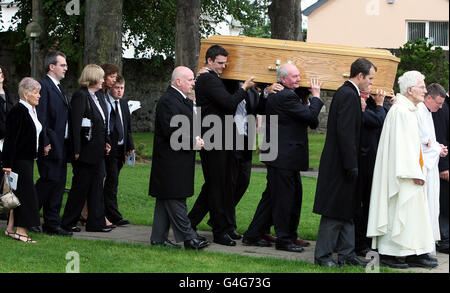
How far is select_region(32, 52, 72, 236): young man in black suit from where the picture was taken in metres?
9.62

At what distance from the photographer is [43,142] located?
9375mm

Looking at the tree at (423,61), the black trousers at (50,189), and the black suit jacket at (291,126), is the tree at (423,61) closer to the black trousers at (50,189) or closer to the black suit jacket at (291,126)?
the black suit jacket at (291,126)

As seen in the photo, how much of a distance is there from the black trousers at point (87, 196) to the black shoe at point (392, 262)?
12.1 feet

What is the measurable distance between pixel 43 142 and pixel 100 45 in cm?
608

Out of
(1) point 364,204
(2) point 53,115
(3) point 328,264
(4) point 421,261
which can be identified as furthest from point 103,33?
(4) point 421,261

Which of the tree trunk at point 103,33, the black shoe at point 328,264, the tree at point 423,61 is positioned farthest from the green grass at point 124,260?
the tree at point 423,61

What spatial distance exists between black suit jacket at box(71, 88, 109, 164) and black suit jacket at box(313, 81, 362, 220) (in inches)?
126

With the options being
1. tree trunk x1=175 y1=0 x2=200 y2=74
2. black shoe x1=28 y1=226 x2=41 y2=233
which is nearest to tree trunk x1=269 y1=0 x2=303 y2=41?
tree trunk x1=175 y1=0 x2=200 y2=74

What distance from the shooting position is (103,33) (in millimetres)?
15203

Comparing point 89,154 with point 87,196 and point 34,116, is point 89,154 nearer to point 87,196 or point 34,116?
point 87,196

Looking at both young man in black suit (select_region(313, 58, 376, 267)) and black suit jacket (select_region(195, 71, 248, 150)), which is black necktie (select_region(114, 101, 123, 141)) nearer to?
black suit jacket (select_region(195, 71, 248, 150))

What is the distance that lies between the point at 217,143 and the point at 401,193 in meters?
2.30

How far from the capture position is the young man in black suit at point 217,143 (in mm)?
9172
